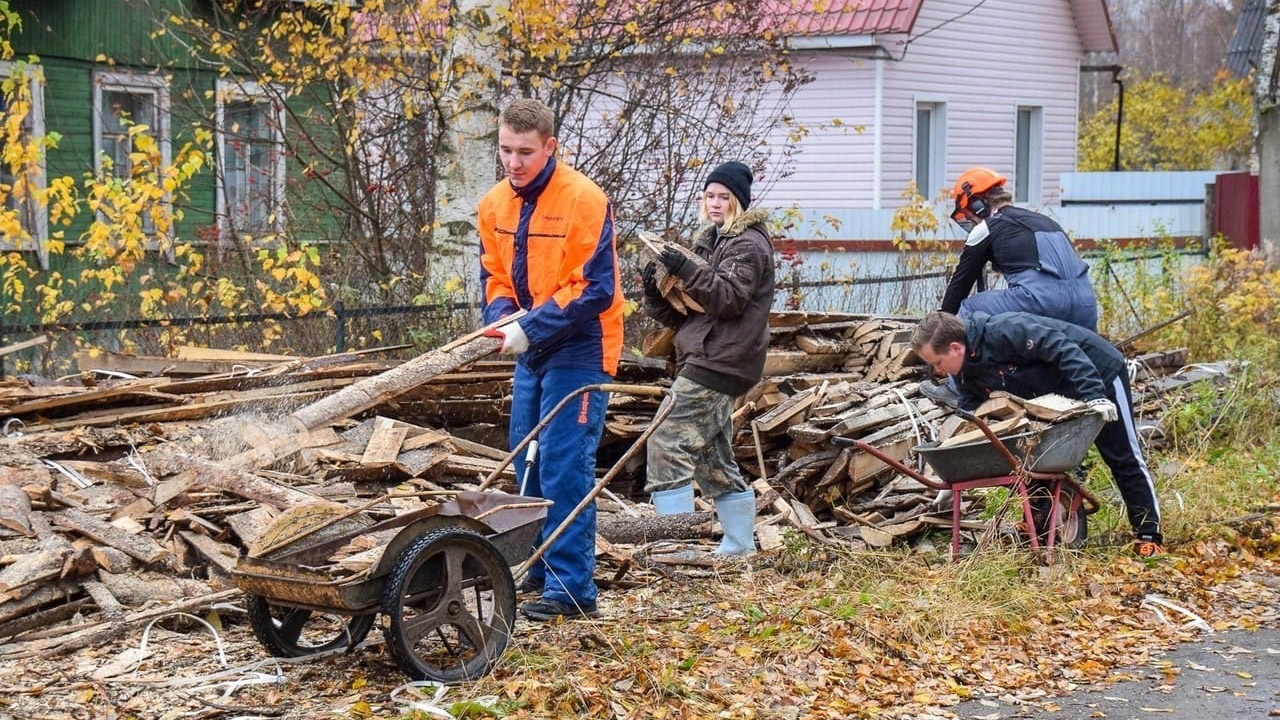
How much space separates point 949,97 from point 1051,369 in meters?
19.3

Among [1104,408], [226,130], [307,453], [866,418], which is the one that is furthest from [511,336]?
[226,130]

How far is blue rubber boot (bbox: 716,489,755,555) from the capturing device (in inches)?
313

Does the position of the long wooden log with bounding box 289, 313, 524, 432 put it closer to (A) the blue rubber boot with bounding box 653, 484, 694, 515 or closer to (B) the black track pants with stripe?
(A) the blue rubber boot with bounding box 653, 484, 694, 515

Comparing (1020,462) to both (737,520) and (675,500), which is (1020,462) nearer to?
(737,520)

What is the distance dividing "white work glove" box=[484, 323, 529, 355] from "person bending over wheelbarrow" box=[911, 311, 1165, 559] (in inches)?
88.0

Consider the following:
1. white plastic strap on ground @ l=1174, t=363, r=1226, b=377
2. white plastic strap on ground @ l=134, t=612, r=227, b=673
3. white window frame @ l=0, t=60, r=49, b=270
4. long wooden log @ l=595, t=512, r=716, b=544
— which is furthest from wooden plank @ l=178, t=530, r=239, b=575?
white window frame @ l=0, t=60, r=49, b=270

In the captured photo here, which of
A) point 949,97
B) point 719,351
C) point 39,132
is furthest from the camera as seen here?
point 949,97

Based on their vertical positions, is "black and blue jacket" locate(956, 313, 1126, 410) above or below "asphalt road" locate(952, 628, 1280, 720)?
above

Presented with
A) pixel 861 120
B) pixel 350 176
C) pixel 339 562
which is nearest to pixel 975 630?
pixel 339 562

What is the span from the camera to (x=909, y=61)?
2505 centimetres

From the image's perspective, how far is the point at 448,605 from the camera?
18.1ft

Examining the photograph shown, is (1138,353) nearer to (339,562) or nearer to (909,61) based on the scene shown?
(339,562)

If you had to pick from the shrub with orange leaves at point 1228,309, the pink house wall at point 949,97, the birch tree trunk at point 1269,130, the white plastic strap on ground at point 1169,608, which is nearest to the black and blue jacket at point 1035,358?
the white plastic strap on ground at point 1169,608

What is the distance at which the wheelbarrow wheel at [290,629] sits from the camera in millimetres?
5695
